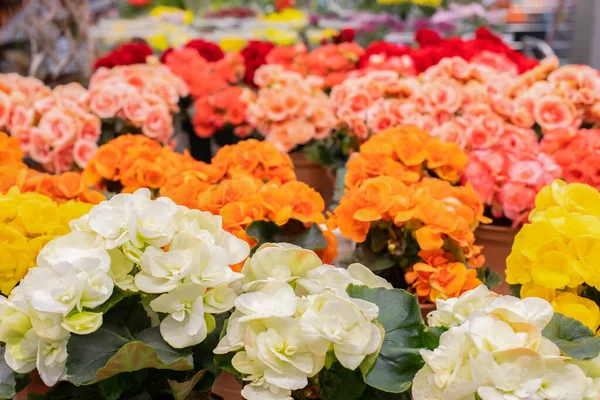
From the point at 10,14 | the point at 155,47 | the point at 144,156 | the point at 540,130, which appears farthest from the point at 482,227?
the point at 155,47

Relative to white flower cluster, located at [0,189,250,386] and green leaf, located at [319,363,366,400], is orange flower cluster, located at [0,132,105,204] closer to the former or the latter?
white flower cluster, located at [0,189,250,386]

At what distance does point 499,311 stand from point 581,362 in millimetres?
88

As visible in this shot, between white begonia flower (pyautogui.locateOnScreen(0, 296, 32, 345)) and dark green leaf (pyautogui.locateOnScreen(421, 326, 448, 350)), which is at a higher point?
white begonia flower (pyautogui.locateOnScreen(0, 296, 32, 345))

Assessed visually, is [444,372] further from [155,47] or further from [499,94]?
[155,47]

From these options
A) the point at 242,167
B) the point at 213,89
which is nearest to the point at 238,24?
the point at 213,89

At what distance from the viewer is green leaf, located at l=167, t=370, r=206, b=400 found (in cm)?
72

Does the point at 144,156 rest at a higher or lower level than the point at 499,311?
lower

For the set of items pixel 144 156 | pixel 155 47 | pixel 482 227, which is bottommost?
pixel 155 47

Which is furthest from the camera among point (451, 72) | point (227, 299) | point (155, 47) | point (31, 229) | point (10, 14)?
point (155, 47)

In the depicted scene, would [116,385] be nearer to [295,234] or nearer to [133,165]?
[295,234]

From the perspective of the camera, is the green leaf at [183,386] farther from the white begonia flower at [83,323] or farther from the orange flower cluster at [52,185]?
the orange flower cluster at [52,185]

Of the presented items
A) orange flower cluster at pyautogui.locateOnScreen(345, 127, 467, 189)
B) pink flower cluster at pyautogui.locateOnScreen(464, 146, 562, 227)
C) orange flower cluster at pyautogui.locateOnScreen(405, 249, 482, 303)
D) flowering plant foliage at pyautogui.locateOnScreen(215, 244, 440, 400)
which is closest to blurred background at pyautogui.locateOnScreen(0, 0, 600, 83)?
orange flower cluster at pyautogui.locateOnScreen(345, 127, 467, 189)

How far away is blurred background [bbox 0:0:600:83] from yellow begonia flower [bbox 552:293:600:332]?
6.60 ft

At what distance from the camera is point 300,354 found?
2.15 ft
